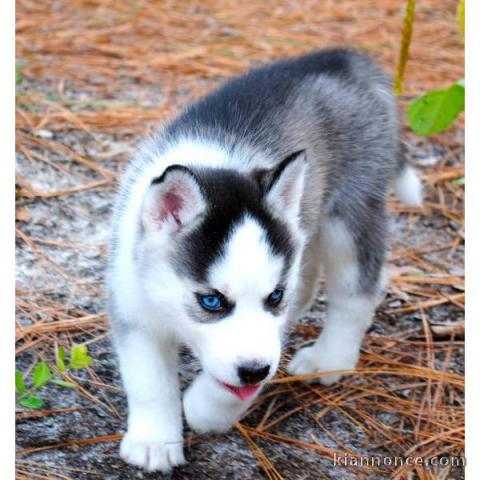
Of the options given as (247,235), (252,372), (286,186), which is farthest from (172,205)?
(252,372)

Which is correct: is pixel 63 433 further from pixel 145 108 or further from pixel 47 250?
pixel 145 108

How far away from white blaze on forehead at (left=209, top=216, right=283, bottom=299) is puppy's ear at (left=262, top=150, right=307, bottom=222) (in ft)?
0.80

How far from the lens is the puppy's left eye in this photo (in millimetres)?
3184

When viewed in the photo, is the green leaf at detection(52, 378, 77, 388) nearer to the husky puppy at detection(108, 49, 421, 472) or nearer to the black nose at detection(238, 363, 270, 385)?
the husky puppy at detection(108, 49, 421, 472)

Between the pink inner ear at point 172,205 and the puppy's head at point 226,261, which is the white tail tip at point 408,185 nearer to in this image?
the puppy's head at point 226,261

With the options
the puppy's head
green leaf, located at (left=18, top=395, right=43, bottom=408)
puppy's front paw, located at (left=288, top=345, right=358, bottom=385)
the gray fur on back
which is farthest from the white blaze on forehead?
puppy's front paw, located at (left=288, top=345, right=358, bottom=385)

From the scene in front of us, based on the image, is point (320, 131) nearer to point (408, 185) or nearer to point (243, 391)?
point (408, 185)

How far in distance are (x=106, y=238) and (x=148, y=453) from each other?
169 centimetres

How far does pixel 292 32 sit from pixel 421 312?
11.5 ft

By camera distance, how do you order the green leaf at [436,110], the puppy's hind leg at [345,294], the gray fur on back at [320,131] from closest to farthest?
the gray fur on back at [320,131]
the puppy's hind leg at [345,294]
the green leaf at [436,110]

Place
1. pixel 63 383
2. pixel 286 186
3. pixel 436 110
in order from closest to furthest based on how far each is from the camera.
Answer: pixel 286 186 < pixel 63 383 < pixel 436 110

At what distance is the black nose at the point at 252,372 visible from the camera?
301cm

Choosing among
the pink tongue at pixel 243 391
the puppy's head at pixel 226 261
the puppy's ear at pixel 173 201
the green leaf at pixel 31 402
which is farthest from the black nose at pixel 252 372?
the green leaf at pixel 31 402

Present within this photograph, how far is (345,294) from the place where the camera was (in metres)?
4.23
